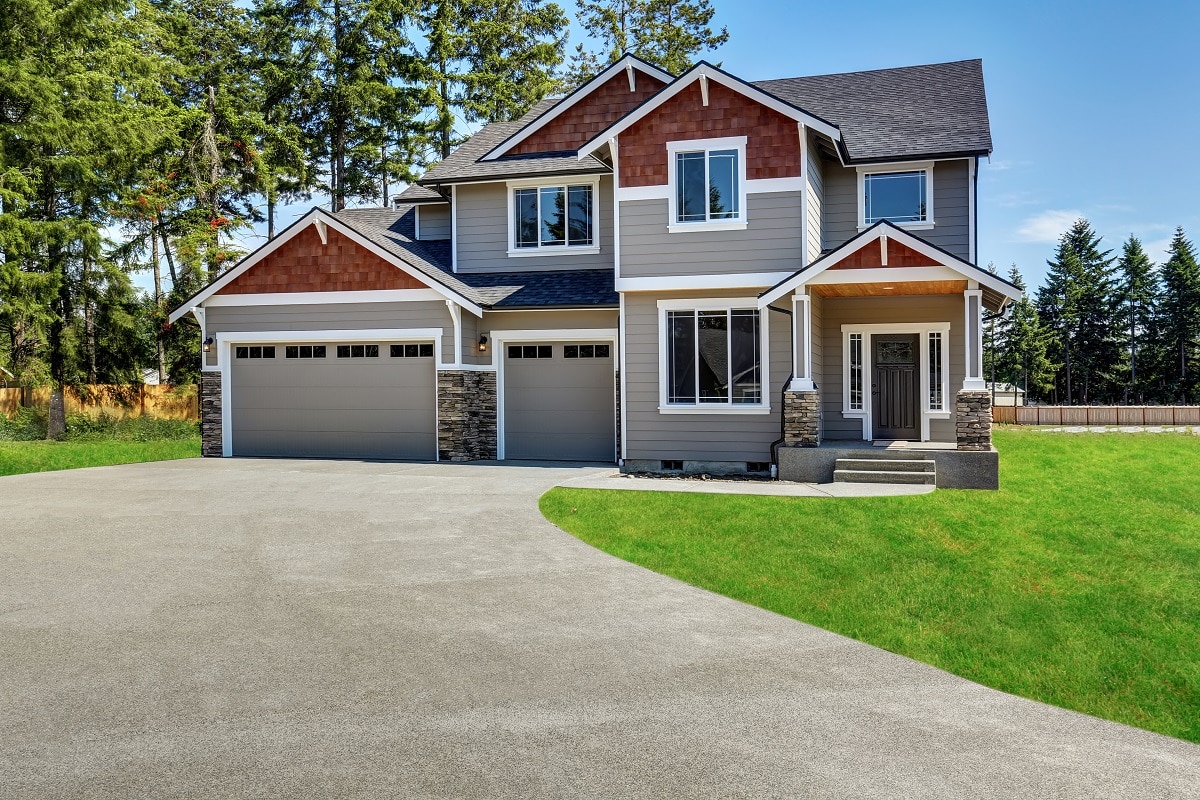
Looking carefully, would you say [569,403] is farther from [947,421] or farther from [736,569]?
[736,569]

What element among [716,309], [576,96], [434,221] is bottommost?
[716,309]

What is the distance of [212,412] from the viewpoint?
18.1 m

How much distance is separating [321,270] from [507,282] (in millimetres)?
3604

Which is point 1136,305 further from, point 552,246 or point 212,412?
point 212,412

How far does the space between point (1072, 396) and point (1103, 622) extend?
53.6 metres

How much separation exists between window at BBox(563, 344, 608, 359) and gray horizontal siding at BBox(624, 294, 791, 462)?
137 centimetres

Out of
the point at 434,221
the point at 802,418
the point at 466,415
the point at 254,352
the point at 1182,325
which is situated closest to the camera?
the point at 802,418

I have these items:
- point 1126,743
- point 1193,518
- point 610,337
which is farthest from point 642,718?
point 610,337

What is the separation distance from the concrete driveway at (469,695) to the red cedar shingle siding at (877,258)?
274 inches

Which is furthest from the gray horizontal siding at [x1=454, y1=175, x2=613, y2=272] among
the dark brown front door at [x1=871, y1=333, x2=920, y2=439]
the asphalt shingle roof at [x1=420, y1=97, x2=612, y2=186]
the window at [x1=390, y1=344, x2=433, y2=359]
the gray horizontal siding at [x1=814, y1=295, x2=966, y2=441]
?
the dark brown front door at [x1=871, y1=333, x2=920, y2=439]

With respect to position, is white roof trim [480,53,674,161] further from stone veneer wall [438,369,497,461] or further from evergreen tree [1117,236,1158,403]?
evergreen tree [1117,236,1158,403]

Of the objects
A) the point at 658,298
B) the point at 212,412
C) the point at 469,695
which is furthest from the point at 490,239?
the point at 469,695

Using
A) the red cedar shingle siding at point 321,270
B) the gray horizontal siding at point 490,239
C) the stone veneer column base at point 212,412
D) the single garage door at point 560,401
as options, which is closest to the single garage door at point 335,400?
the stone veneer column base at point 212,412

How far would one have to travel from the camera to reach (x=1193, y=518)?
35.6 ft
